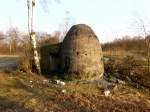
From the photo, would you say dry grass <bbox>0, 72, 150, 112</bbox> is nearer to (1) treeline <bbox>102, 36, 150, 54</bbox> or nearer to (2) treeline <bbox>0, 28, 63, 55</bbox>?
(2) treeline <bbox>0, 28, 63, 55</bbox>

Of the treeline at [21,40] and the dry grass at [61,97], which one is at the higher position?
the treeline at [21,40]

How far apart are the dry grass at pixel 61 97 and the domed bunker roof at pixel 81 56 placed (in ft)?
3.31

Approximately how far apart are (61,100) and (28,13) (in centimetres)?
588

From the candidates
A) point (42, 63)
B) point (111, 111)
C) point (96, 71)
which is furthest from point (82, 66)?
point (111, 111)

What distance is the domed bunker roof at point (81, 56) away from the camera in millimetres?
20062

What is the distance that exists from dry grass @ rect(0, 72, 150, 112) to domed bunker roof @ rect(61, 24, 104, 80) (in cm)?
101

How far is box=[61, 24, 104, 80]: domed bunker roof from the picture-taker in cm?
2006

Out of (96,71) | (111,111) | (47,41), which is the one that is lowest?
(111,111)

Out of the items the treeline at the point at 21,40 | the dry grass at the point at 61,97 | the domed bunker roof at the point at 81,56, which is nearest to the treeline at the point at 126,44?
the treeline at the point at 21,40

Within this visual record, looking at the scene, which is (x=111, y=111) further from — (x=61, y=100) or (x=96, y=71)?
(x=96, y=71)

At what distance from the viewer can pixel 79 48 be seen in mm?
20359

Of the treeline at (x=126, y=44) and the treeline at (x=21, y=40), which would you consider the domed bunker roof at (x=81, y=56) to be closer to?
the treeline at (x=21, y=40)

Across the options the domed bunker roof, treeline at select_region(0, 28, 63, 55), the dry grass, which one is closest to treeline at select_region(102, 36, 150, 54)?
treeline at select_region(0, 28, 63, 55)

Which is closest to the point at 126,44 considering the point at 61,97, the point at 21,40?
the point at 21,40
